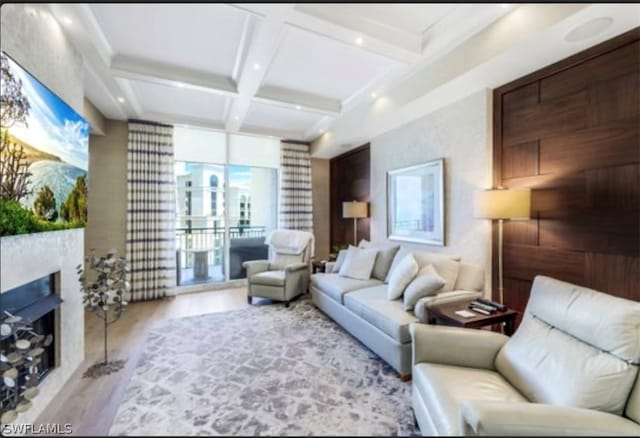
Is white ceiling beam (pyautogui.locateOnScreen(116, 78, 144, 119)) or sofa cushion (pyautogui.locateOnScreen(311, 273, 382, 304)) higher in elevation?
white ceiling beam (pyautogui.locateOnScreen(116, 78, 144, 119))

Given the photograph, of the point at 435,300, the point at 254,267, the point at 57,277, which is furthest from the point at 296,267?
the point at 57,277

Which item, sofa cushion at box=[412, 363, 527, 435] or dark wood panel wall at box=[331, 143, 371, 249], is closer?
sofa cushion at box=[412, 363, 527, 435]

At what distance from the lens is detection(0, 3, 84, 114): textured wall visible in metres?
1.31

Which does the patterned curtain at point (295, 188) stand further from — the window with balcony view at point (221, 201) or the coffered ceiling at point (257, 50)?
the coffered ceiling at point (257, 50)

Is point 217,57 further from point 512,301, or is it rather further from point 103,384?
point 512,301

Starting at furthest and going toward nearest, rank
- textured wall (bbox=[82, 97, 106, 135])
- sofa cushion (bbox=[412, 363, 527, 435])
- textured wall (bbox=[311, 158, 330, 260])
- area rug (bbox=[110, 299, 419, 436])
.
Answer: textured wall (bbox=[311, 158, 330, 260]) < textured wall (bbox=[82, 97, 106, 135]) < sofa cushion (bbox=[412, 363, 527, 435]) < area rug (bbox=[110, 299, 419, 436])

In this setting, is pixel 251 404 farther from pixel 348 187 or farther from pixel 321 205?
pixel 321 205

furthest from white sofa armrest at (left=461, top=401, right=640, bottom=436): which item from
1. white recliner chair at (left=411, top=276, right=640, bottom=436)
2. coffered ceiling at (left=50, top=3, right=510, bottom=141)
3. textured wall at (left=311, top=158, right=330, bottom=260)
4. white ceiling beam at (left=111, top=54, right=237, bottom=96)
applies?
textured wall at (left=311, top=158, right=330, bottom=260)

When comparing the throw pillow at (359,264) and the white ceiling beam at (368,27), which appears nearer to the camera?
the white ceiling beam at (368,27)

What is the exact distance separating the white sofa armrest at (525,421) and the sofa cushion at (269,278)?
325 cm

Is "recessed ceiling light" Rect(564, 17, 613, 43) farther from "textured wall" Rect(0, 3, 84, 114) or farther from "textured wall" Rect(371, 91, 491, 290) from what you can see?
"textured wall" Rect(0, 3, 84, 114)

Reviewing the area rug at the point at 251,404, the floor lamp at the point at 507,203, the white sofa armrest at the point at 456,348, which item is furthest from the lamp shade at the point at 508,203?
the area rug at the point at 251,404

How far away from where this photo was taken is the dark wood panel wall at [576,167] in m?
1.97

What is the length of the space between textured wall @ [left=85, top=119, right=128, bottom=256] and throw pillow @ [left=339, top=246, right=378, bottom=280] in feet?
11.2
